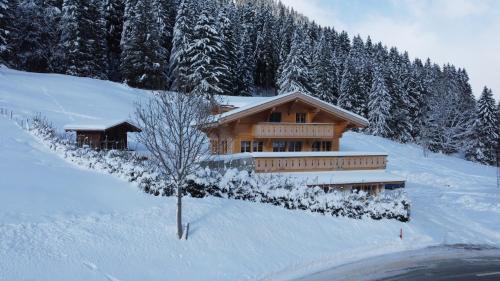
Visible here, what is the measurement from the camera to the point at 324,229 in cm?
1939

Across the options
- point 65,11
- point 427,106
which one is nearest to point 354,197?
point 65,11

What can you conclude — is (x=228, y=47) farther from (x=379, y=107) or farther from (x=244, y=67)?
(x=379, y=107)

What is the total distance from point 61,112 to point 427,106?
60104 millimetres

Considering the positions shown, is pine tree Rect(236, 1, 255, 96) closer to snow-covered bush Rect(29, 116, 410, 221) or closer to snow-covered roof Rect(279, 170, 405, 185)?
snow-covered roof Rect(279, 170, 405, 185)

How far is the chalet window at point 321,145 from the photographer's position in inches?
1271

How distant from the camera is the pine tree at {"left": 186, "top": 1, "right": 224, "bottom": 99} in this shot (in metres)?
50.4

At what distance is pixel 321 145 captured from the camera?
32531 mm

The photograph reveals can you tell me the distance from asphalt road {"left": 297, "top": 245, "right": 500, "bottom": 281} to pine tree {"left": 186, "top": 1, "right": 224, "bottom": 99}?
3445 centimetres

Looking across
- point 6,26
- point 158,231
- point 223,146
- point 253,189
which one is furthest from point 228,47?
point 158,231

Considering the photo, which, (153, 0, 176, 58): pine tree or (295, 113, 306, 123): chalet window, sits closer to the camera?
(295, 113, 306, 123): chalet window

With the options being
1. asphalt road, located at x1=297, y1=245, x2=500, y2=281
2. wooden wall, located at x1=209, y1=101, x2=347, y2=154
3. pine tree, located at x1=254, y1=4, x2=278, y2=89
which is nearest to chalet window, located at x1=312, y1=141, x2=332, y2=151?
wooden wall, located at x1=209, y1=101, x2=347, y2=154

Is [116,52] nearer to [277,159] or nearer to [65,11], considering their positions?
[65,11]

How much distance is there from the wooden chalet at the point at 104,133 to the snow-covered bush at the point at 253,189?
575cm

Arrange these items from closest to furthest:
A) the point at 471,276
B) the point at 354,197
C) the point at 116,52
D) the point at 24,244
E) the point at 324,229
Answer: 1. the point at 24,244
2. the point at 471,276
3. the point at 324,229
4. the point at 354,197
5. the point at 116,52
